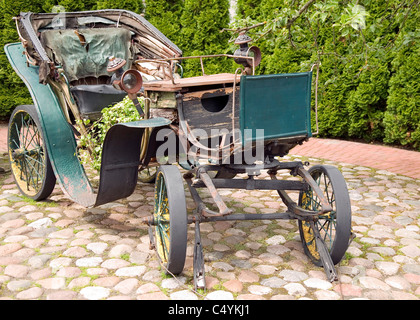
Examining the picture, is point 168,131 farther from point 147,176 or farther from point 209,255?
point 147,176

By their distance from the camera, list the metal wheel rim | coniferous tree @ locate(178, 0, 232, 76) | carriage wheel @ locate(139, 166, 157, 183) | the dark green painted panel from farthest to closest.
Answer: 1. coniferous tree @ locate(178, 0, 232, 76)
2. carriage wheel @ locate(139, 166, 157, 183)
3. the metal wheel rim
4. the dark green painted panel

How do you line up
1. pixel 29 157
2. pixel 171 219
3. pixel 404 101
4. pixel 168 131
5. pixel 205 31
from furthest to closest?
pixel 205 31, pixel 404 101, pixel 29 157, pixel 168 131, pixel 171 219

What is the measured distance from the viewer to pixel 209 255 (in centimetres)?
379

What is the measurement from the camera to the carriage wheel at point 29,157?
4781 millimetres

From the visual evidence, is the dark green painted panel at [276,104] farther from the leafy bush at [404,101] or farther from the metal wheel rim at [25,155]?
the leafy bush at [404,101]

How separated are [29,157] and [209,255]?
2.48m

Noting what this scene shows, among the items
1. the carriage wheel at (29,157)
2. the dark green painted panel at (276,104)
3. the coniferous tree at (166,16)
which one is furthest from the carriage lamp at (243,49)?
the coniferous tree at (166,16)

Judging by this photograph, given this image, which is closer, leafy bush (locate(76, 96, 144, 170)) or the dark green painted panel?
the dark green painted panel

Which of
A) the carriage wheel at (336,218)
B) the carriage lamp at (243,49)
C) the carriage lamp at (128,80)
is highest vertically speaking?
the carriage lamp at (243,49)

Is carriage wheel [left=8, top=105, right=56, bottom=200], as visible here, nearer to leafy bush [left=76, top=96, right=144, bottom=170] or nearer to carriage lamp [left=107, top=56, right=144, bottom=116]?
leafy bush [left=76, top=96, right=144, bottom=170]

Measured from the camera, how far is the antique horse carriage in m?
3.27

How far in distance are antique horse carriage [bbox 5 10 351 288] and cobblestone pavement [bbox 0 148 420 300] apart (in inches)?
6.9

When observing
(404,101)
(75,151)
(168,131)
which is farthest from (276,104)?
(404,101)

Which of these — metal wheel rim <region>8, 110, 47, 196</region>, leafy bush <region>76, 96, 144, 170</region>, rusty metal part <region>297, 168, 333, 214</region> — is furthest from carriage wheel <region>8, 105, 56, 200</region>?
rusty metal part <region>297, 168, 333, 214</region>
